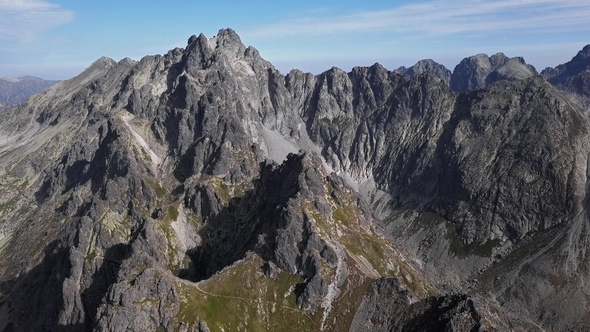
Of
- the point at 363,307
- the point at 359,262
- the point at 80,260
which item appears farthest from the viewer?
the point at 80,260

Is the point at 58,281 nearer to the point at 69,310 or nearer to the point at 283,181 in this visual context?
the point at 69,310

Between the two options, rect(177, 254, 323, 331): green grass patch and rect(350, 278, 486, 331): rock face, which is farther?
rect(177, 254, 323, 331): green grass patch

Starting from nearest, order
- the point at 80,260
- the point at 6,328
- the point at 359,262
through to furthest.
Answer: the point at 359,262, the point at 80,260, the point at 6,328

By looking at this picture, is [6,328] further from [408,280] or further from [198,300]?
[408,280]

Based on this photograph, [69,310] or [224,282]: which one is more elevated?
[224,282]

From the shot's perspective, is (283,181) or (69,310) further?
(283,181)

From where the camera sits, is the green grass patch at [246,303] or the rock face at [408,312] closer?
the rock face at [408,312]

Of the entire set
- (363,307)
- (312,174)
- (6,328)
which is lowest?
(6,328)

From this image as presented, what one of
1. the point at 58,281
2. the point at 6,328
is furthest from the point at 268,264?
the point at 6,328

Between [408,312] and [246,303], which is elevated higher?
[408,312]

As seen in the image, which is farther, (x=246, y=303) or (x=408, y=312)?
(x=246, y=303)
